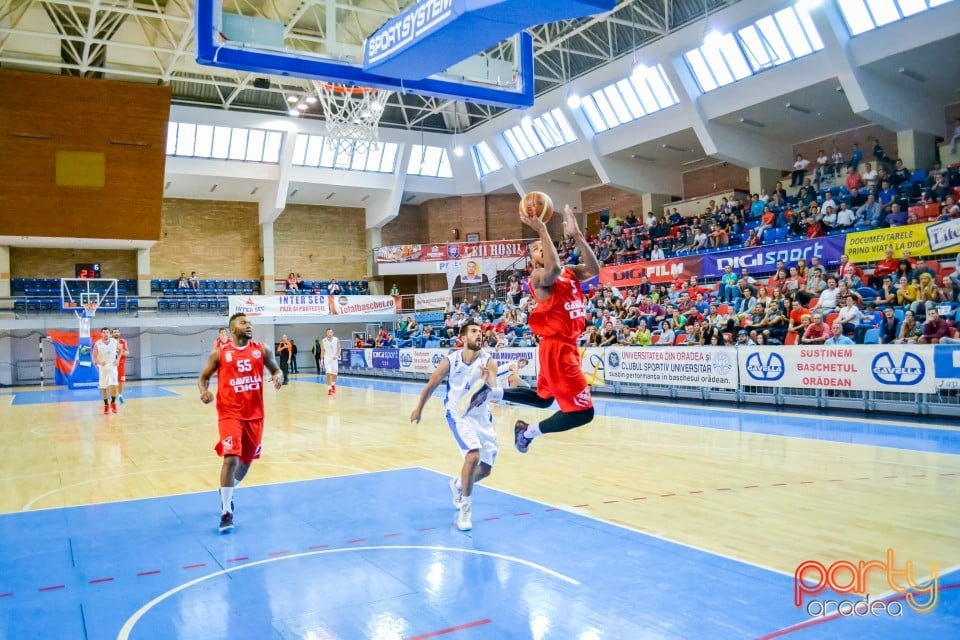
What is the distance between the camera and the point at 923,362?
11094mm

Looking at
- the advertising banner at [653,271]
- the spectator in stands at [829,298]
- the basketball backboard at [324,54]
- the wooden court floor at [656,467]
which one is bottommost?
the wooden court floor at [656,467]

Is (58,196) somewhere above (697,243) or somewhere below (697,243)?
above

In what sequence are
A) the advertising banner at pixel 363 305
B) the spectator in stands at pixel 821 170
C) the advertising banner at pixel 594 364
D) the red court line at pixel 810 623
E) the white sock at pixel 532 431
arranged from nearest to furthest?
1. the red court line at pixel 810 623
2. the white sock at pixel 532 431
3. the advertising banner at pixel 594 364
4. the spectator in stands at pixel 821 170
5. the advertising banner at pixel 363 305

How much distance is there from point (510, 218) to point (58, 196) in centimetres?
1885

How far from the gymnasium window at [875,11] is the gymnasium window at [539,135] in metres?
11.3

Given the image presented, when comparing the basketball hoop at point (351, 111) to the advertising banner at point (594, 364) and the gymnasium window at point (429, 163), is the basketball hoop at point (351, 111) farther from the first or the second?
the gymnasium window at point (429, 163)

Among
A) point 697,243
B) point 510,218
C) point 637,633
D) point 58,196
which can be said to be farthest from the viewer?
point 510,218

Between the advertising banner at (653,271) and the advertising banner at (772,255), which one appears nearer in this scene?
the advertising banner at (772,255)

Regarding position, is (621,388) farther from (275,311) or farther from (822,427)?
(275,311)

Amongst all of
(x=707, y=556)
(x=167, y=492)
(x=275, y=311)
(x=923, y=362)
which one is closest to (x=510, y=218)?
(x=275, y=311)

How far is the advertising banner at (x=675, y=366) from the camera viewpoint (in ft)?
46.8

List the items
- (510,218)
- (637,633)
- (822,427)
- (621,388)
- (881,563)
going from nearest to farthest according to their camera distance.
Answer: (637,633) → (881,563) → (822,427) → (621,388) → (510,218)

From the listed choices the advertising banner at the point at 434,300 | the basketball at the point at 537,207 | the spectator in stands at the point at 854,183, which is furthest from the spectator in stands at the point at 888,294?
the advertising banner at the point at 434,300

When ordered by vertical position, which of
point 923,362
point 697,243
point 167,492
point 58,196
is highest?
point 58,196
